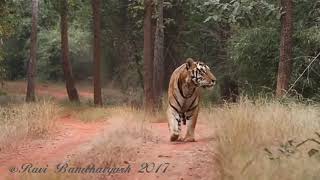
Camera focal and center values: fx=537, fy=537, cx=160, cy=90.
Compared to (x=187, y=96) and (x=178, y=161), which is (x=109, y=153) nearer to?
(x=178, y=161)

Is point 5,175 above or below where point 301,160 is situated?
below

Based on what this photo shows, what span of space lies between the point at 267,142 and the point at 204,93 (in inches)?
616

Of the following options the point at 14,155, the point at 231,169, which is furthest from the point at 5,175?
the point at 231,169

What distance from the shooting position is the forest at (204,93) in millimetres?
6953

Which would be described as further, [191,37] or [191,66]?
[191,37]

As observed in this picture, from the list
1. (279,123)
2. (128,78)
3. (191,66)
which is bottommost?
(128,78)

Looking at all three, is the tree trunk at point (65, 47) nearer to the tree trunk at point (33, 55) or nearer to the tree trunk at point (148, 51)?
the tree trunk at point (33, 55)

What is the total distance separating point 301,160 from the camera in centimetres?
559

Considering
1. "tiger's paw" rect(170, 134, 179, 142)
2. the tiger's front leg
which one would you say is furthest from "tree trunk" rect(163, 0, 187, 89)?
"tiger's paw" rect(170, 134, 179, 142)

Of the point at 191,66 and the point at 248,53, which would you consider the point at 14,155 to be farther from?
the point at 248,53

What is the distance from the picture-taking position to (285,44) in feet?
41.0

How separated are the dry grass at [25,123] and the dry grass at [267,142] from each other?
174 inches

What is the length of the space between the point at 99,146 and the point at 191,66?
2373 mm

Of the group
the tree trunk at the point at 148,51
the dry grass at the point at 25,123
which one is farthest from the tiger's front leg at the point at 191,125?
the tree trunk at the point at 148,51
